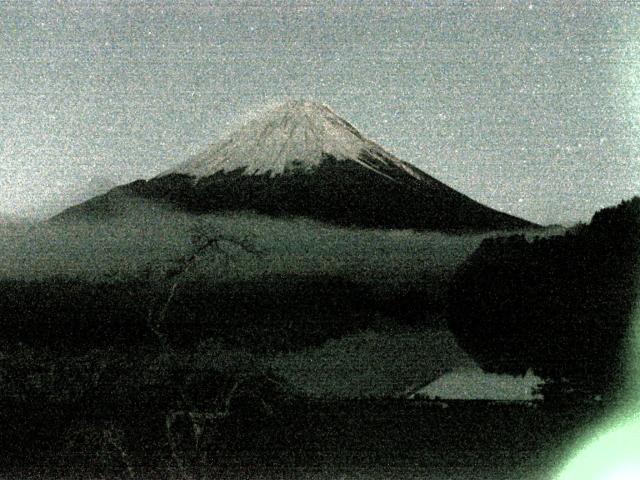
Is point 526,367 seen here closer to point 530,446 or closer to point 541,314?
point 541,314

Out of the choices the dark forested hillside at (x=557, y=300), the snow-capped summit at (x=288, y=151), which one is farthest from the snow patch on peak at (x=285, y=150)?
the dark forested hillside at (x=557, y=300)

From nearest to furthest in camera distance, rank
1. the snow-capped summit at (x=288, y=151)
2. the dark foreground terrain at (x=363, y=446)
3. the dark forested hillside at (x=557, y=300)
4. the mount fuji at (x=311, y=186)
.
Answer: the dark foreground terrain at (x=363, y=446)
the dark forested hillside at (x=557, y=300)
the mount fuji at (x=311, y=186)
the snow-capped summit at (x=288, y=151)

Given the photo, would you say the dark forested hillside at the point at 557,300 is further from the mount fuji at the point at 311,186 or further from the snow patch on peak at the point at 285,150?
the snow patch on peak at the point at 285,150

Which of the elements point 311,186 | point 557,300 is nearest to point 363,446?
point 557,300

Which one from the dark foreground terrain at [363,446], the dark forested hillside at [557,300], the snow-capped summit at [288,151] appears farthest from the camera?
the snow-capped summit at [288,151]

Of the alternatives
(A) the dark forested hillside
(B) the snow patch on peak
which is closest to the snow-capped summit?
(B) the snow patch on peak

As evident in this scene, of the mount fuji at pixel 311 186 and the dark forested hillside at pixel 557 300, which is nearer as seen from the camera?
the dark forested hillside at pixel 557 300
